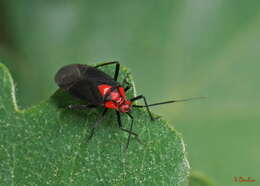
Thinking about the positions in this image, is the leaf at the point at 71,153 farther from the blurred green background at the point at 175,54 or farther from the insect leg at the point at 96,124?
the blurred green background at the point at 175,54

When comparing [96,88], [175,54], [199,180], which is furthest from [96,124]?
[175,54]

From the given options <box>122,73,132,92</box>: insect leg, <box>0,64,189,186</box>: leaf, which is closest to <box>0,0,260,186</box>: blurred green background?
<box>122,73,132,92</box>: insect leg

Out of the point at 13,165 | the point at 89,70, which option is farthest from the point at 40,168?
the point at 89,70

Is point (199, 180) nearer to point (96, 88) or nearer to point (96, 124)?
point (96, 124)

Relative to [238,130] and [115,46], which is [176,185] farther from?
[115,46]

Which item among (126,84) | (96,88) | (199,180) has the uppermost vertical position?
(126,84)

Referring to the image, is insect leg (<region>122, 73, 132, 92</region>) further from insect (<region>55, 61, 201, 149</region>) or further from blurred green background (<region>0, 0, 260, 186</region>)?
blurred green background (<region>0, 0, 260, 186</region>)
